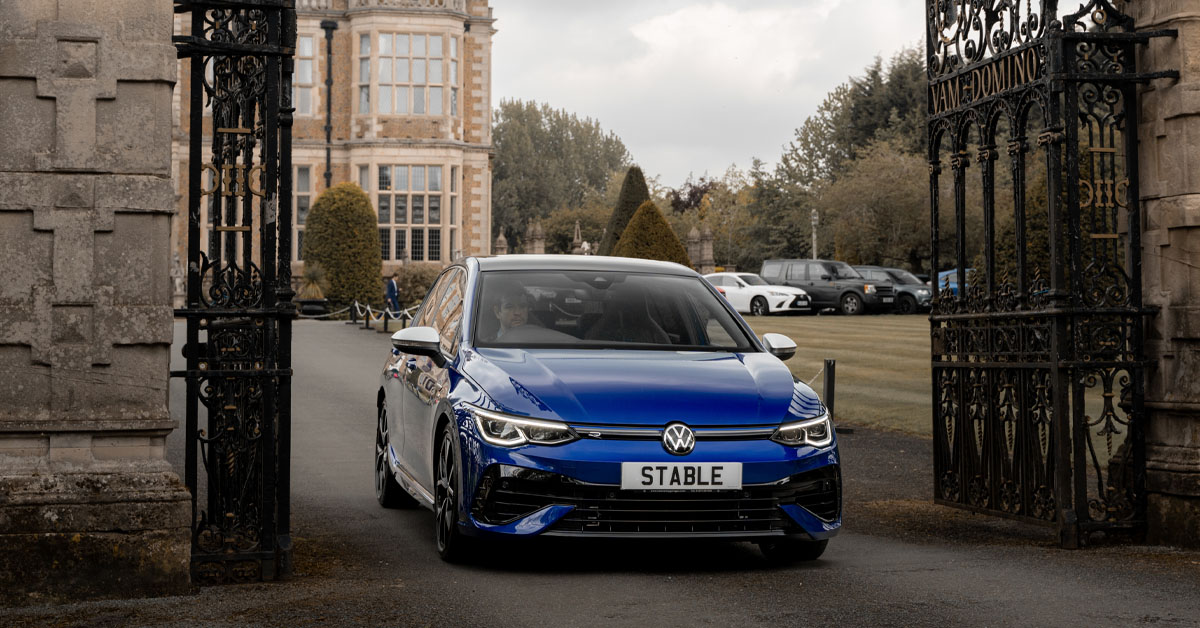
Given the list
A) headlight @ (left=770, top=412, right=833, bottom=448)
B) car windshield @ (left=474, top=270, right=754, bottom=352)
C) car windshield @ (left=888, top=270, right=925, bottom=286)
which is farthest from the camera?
car windshield @ (left=888, top=270, right=925, bottom=286)

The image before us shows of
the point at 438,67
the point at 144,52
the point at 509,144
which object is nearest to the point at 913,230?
the point at 438,67

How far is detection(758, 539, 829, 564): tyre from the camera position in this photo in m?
7.38

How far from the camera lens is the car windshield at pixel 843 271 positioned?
43250mm

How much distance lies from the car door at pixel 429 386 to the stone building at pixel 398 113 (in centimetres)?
3719

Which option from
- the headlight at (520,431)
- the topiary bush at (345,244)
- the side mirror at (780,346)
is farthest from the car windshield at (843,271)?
the headlight at (520,431)

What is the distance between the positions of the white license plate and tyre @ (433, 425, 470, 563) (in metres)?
0.89

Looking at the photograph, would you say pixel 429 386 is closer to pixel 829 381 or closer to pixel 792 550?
pixel 792 550

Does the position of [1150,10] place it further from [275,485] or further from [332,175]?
[332,175]

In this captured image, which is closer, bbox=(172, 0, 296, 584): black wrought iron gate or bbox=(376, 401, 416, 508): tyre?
bbox=(172, 0, 296, 584): black wrought iron gate

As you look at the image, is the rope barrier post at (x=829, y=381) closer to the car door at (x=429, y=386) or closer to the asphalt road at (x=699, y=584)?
the asphalt road at (x=699, y=584)

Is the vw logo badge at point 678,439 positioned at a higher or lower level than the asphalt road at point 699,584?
higher

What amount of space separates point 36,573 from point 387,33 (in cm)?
4076

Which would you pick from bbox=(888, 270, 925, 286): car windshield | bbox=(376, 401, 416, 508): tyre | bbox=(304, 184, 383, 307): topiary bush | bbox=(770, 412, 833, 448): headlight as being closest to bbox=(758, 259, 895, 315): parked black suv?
bbox=(888, 270, 925, 286): car windshield

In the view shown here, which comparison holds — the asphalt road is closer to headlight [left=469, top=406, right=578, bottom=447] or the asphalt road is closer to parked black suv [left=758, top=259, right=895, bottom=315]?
headlight [left=469, top=406, right=578, bottom=447]
